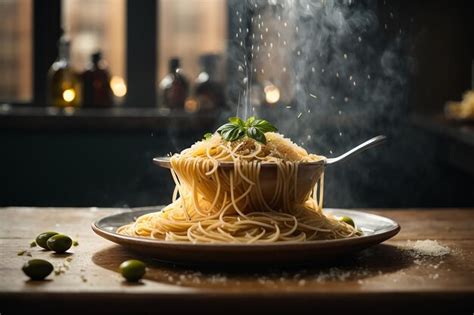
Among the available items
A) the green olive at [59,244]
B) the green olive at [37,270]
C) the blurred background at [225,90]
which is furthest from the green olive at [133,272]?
the blurred background at [225,90]

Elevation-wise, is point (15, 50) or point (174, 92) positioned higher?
point (15, 50)

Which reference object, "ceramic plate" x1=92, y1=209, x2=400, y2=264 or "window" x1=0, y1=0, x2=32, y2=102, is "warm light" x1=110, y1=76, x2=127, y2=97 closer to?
"window" x1=0, y1=0, x2=32, y2=102

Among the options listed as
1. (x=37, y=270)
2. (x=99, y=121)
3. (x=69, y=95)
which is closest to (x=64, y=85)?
(x=69, y=95)

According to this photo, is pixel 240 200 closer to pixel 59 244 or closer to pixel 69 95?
pixel 59 244

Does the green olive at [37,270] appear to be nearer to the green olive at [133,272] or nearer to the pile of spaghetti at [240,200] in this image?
the green olive at [133,272]

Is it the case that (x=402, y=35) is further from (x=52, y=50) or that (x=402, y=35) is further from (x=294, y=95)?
(x=52, y=50)

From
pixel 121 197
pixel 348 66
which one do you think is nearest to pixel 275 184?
pixel 121 197

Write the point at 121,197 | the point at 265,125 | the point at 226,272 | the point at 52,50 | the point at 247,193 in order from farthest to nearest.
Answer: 1. the point at 52,50
2. the point at 121,197
3. the point at 265,125
4. the point at 247,193
5. the point at 226,272
